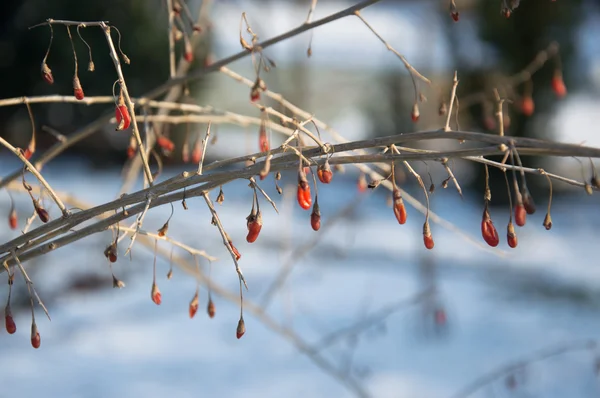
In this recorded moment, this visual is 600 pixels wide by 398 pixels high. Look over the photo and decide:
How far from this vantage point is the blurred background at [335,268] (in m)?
3.79

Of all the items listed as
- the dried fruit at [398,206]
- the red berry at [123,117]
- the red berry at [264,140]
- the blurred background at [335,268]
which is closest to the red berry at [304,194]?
the dried fruit at [398,206]

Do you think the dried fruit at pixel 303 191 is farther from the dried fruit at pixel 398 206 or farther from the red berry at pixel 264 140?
the red berry at pixel 264 140

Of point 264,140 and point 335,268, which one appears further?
point 335,268

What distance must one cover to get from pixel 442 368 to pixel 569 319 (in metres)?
1.19

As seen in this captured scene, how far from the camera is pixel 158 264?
18.6 ft

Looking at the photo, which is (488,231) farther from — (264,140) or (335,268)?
(335,268)

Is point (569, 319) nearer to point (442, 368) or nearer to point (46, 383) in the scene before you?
point (442, 368)

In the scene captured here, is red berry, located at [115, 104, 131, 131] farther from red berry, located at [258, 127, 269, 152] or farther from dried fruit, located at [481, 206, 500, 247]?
dried fruit, located at [481, 206, 500, 247]

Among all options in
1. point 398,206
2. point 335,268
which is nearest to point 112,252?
point 398,206

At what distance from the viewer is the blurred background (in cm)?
379

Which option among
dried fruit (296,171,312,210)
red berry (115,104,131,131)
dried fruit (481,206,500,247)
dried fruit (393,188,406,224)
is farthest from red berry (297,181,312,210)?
red berry (115,104,131,131)

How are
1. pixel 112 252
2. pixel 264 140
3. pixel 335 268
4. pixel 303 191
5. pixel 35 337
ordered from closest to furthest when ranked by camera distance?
1. pixel 303 191
2. pixel 112 252
3. pixel 35 337
4. pixel 264 140
5. pixel 335 268

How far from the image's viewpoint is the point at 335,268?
5762 mm

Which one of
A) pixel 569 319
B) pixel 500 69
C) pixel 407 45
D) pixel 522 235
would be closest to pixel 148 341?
pixel 569 319
